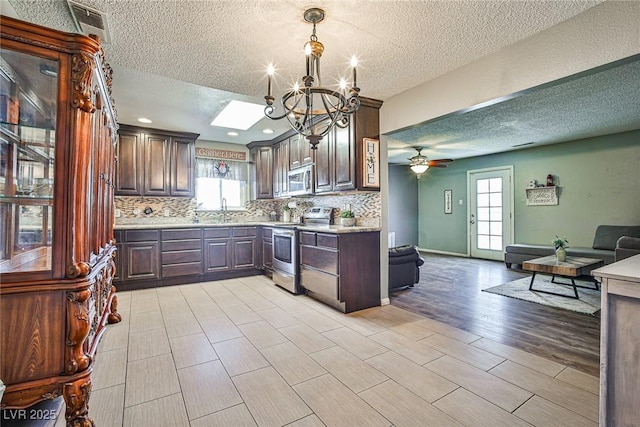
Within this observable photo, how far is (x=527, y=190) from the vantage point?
638 cm

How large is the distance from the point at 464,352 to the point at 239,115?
389 cm

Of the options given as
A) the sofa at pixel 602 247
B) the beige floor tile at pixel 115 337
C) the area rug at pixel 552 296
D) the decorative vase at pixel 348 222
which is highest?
the decorative vase at pixel 348 222

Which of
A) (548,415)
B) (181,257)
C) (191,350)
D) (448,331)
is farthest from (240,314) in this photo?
(548,415)

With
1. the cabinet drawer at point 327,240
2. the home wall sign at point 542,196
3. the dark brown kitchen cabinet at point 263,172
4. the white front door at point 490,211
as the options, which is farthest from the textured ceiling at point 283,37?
the white front door at point 490,211

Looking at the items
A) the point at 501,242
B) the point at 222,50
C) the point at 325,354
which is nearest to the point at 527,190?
the point at 501,242

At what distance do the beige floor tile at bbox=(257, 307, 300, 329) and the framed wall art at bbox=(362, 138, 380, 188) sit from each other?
1.71 m

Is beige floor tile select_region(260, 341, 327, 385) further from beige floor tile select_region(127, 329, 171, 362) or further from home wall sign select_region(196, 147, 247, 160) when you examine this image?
home wall sign select_region(196, 147, 247, 160)

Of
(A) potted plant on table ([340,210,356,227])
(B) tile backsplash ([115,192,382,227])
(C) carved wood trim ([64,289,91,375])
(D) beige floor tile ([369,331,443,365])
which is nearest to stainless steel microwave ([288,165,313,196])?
(B) tile backsplash ([115,192,382,227])

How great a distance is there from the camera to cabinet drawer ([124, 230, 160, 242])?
14.4ft

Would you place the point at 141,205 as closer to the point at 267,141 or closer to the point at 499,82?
the point at 267,141

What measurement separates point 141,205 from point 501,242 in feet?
24.7

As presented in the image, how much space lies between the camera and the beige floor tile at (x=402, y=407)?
1.63m

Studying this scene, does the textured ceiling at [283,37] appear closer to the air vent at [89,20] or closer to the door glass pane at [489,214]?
the air vent at [89,20]

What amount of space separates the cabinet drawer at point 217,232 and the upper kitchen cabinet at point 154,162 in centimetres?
76
